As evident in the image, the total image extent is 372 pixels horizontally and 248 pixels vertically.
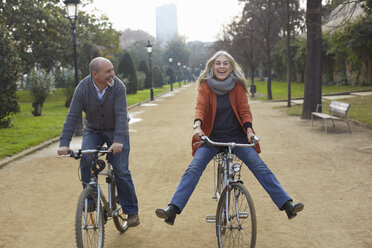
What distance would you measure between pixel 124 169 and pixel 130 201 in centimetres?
41

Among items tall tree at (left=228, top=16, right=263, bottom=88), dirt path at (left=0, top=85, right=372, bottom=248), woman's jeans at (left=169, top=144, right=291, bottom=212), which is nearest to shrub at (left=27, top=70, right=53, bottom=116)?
dirt path at (left=0, top=85, right=372, bottom=248)

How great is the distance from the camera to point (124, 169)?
13.4 feet

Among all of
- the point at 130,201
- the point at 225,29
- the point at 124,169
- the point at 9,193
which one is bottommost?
the point at 9,193

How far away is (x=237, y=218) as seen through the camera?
3.46 meters

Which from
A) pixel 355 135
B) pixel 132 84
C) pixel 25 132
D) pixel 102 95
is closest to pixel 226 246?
pixel 102 95

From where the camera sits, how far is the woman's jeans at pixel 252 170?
3572mm

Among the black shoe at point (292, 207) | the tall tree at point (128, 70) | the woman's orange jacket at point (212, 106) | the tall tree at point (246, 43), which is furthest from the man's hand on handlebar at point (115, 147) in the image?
the tall tree at point (128, 70)

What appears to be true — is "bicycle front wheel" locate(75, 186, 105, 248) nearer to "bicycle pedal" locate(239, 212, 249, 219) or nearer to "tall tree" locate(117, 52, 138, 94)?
"bicycle pedal" locate(239, 212, 249, 219)

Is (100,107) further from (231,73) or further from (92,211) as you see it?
(231,73)

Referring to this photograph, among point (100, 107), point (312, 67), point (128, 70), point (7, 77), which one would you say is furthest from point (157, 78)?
point (100, 107)

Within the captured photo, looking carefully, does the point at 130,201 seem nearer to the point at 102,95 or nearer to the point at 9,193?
the point at 102,95

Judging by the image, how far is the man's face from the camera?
386cm

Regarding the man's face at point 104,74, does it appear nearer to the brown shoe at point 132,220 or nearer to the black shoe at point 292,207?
the brown shoe at point 132,220

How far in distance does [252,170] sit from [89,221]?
1.46 meters
